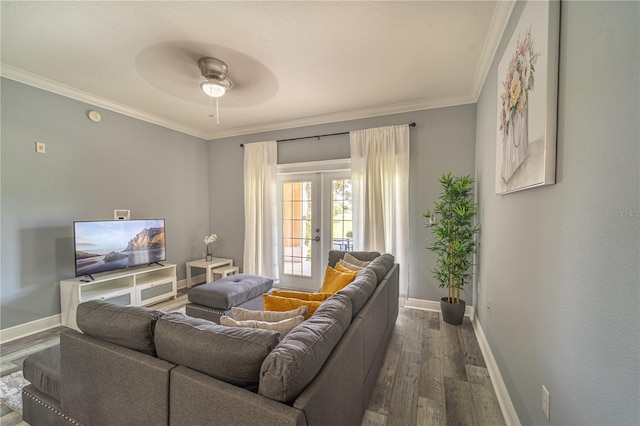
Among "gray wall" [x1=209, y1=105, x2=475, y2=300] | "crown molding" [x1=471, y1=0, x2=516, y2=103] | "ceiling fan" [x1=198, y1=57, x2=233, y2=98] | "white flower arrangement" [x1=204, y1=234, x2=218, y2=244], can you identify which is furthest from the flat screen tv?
"crown molding" [x1=471, y1=0, x2=516, y2=103]

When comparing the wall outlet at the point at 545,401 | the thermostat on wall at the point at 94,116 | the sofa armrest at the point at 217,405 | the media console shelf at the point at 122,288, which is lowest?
the media console shelf at the point at 122,288

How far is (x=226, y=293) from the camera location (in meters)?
2.73

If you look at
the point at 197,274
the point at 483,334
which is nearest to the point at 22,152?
the point at 197,274

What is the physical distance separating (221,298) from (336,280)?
126cm

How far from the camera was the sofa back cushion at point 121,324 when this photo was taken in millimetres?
1188

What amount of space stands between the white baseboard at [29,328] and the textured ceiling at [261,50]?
2.64 m

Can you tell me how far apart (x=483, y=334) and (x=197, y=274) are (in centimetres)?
441

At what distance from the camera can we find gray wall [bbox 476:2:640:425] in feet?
2.39

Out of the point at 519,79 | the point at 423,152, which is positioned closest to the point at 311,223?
the point at 423,152

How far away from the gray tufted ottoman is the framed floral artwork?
263cm

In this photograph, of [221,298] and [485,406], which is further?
[221,298]

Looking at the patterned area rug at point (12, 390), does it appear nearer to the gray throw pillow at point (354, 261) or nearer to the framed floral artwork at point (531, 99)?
the gray throw pillow at point (354, 261)

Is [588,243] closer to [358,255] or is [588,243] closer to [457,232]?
[457,232]

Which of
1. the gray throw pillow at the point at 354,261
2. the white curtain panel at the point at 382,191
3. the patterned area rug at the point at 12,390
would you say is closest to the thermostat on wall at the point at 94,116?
the patterned area rug at the point at 12,390
